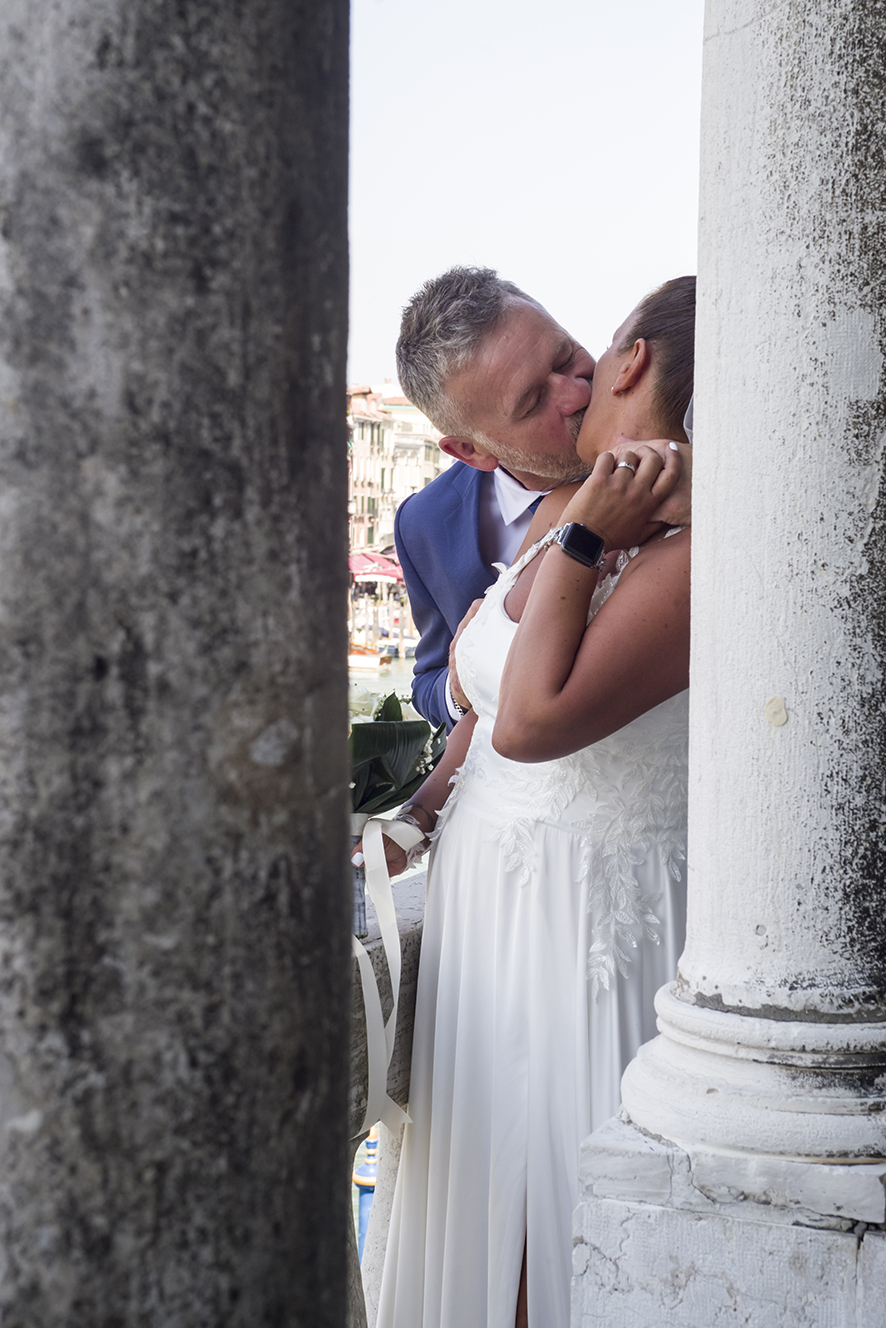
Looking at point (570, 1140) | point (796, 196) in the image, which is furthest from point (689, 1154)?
point (796, 196)

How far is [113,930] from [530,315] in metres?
2.06

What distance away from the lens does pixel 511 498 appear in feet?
10.9

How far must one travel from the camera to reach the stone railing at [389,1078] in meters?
2.36

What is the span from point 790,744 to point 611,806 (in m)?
0.55

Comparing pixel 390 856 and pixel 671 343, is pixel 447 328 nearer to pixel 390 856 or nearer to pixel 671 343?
pixel 671 343

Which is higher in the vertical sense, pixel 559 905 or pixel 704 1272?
pixel 559 905

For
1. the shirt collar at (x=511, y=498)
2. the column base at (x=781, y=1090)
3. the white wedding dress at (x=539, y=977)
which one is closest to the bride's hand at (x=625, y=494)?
the white wedding dress at (x=539, y=977)

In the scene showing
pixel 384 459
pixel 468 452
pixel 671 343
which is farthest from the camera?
pixel 384 459

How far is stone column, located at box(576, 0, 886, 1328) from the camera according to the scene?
1.64m

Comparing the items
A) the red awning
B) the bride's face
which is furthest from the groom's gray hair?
the red awning

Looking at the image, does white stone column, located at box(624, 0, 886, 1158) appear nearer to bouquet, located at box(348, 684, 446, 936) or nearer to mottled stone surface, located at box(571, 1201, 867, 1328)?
mottled stone surface, located at box(571, 1201, 867, 1328)

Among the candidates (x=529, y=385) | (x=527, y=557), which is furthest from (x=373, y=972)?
(x=529, y=385)

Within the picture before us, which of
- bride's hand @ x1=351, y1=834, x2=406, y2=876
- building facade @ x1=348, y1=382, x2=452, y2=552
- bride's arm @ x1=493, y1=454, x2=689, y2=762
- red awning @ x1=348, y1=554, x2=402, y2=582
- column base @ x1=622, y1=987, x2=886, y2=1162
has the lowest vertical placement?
red awning @ x1=348, y1=554, x2=402, y2=582

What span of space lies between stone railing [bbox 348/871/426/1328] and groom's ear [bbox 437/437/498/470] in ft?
3.74
